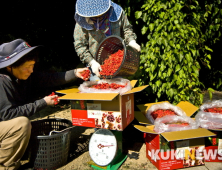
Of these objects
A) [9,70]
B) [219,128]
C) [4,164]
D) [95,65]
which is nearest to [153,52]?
[95,65]

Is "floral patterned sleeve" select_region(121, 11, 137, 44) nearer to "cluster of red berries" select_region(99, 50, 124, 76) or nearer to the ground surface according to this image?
"cluster of red berries" select_region(99, 50, 124, 76)

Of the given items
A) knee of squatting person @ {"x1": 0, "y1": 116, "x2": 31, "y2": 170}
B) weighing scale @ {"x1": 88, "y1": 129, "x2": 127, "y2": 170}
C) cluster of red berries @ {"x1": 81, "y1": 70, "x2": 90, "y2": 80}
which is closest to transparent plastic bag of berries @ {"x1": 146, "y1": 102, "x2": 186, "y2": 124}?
weighing scale @ {"x1": 88, "y1": 129, "x2": 127, "y2": 170}

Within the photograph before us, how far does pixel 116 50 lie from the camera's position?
2.76 metres

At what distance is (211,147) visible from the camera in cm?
239

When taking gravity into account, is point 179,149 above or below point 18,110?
below

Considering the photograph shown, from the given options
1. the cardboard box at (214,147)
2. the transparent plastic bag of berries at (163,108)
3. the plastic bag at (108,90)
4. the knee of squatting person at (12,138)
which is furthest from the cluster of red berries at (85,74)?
the cardboard box at (214,147)

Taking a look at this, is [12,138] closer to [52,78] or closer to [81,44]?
[52,78]

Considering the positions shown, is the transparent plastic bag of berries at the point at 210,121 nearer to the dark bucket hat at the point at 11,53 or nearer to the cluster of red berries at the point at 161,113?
the cluster of red berries at the point at 161,113

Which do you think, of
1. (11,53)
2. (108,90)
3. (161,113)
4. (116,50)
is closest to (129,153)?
(161,113)

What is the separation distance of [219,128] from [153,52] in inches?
54.0

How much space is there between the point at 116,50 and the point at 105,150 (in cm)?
132

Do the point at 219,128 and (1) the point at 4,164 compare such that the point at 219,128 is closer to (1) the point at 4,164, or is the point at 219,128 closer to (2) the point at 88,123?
(2) the point at 88,123

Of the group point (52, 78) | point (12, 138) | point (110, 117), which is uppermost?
point (52, 78)

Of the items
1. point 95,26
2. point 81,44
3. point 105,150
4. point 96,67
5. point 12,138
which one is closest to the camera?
point 12,138
